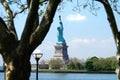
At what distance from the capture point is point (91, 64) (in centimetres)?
14875

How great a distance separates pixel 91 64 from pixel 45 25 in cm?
13749

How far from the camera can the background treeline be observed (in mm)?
144875

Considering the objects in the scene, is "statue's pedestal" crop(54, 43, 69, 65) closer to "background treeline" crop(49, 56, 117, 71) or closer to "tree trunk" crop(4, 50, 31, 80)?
"background treeline" crop(49, 56, 117, 71)

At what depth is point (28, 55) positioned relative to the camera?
1209 centimetres

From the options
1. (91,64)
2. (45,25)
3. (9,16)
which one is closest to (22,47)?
(45,25)

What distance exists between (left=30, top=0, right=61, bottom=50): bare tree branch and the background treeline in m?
128

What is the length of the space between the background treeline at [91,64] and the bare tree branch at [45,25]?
12758 cm

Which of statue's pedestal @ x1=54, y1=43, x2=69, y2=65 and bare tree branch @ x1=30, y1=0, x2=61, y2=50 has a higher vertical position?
statue's pedestal @ x1=54, y1=43, x2=69, y2=65

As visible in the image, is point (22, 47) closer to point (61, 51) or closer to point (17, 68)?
point (17, 68)

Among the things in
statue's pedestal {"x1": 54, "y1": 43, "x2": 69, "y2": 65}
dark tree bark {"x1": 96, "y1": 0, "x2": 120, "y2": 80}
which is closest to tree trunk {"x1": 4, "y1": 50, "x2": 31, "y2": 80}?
dark tree bark {"x1": 96, "y1": 0, "x2": 120, "y2": 80}

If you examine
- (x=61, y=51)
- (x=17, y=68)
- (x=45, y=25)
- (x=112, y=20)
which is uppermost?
(x=61, y=51)

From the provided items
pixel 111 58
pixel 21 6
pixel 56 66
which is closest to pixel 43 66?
pixel 56 66

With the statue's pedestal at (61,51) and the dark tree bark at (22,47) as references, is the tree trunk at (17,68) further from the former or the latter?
the statue's pedestal at (61,51)

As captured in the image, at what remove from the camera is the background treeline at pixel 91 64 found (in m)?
145
